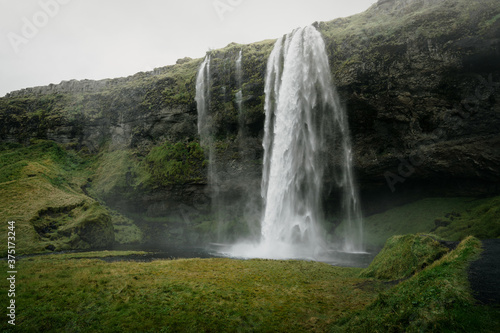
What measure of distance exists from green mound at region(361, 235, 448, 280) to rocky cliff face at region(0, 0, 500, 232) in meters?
23.8

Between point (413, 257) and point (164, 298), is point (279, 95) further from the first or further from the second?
Answer: point (164, 298)

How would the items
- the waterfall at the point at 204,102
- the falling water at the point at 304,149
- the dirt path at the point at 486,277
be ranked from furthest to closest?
the waterfall at the point at 204,102 → the falling water at the point at 304,149 → the dirt path at the point at 486,277

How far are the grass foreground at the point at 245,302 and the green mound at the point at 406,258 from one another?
704mm

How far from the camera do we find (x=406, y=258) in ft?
44.2

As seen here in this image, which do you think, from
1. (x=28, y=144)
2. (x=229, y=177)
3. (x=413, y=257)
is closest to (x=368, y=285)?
(x=413, y=257)

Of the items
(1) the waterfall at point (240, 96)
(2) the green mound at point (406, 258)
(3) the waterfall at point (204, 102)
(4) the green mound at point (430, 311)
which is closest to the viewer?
(4) the green mound at point (430, 311)

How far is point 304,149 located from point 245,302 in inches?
1164

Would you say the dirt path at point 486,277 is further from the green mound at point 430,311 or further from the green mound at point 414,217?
the green mound at point 414,217

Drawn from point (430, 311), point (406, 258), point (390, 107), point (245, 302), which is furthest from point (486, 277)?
point (390, 107)

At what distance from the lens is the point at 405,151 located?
116 feet

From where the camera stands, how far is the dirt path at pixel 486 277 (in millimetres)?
6949

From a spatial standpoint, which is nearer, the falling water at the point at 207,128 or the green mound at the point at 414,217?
the green mound at the point at 414,217

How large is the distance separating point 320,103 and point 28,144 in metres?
66.8

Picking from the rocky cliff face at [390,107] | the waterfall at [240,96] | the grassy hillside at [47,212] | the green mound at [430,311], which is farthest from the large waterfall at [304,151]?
the green mound at [430,311]
